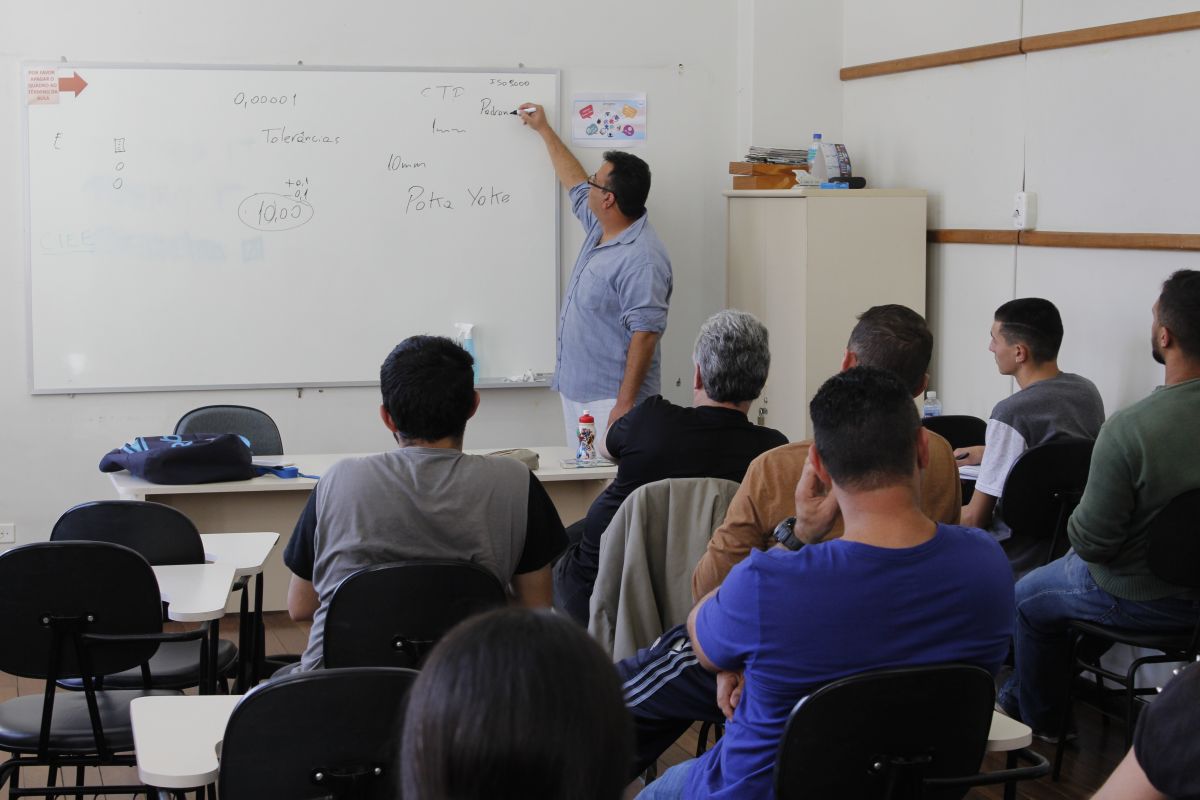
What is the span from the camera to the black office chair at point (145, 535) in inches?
122

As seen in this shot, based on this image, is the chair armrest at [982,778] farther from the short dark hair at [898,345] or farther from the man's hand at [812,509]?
the short dark hair at [898,345]

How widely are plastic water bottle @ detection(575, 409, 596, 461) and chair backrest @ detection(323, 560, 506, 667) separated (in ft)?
7.64

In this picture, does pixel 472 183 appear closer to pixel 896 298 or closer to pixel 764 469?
pixel 896 298

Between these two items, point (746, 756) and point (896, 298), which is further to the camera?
point (896, 298)

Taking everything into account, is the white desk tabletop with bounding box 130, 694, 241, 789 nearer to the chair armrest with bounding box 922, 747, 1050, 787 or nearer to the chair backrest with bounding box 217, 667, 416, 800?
the chair backrest with bounding box 217, 667, 416, 800

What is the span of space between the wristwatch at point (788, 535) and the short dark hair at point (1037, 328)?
6.20 feet

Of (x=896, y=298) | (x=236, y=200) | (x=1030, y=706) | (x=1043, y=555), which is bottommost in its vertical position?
(x=1030, y=706)

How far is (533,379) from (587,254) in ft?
2.39

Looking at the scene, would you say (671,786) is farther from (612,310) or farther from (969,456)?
(612,310)

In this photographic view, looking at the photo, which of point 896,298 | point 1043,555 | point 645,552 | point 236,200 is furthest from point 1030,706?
point 236,200

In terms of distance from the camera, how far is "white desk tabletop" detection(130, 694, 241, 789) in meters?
1.89

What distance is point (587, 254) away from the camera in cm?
536

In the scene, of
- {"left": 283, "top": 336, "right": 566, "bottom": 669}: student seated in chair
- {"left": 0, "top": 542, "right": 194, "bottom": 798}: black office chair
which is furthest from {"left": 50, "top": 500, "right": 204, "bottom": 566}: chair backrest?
{"left": 283, "top": 336, "right": 566, "bottom": 669}: student seated in chair

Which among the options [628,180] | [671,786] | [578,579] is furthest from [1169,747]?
[628,180]
